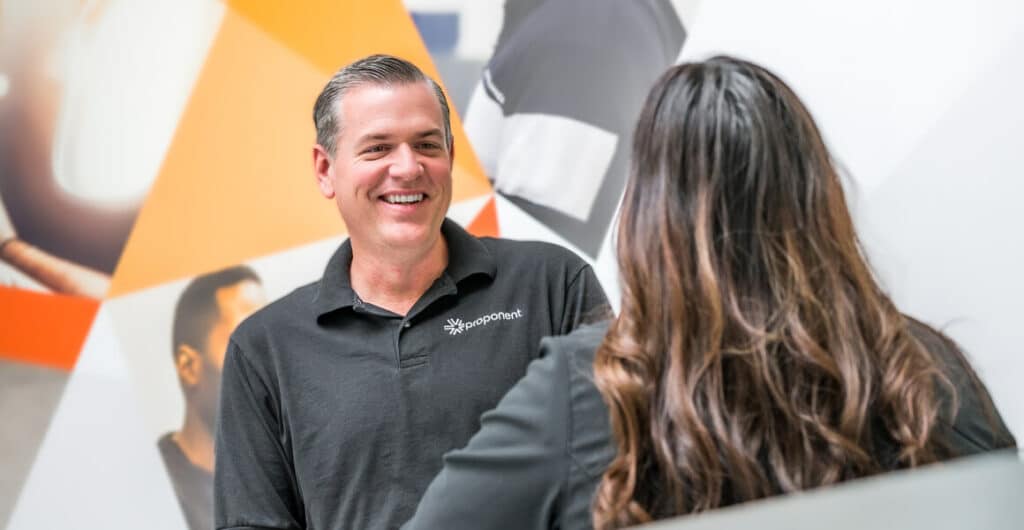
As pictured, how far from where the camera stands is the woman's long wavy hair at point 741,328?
1.20 meters

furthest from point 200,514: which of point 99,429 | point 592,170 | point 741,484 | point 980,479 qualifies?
point 980,479

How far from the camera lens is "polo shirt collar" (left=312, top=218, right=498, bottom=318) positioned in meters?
2.07

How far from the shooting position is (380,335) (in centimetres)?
205

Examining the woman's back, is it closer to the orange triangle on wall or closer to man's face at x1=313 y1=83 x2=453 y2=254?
man's face at x1=313 y1=83 x2=453 y2=254

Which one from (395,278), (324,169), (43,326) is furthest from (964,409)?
(43,326)

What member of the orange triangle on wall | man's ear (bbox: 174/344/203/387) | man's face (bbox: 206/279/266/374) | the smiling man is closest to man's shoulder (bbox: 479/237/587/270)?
the smiling man

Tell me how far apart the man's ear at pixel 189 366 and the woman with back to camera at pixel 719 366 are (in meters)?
1.34

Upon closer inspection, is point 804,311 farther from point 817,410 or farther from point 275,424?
point 275,424

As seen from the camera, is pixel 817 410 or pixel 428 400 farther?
pixel 428 400

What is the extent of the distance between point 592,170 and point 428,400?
915mm

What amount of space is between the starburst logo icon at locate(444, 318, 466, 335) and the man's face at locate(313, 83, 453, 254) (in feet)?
0.49

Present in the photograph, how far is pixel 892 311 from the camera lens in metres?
1.29

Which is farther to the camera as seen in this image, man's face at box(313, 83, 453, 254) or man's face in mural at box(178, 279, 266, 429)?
man's face in mural at box(178, 279, 266, 429)

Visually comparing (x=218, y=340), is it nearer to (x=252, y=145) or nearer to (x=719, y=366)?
(x=252, y=145)
